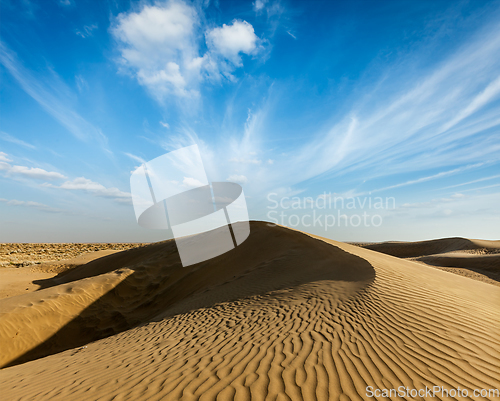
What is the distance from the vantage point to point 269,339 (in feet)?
15.0

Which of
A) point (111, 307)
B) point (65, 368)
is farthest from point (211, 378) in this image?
point (111, 307)

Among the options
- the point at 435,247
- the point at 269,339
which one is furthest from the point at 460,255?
the point at 269,339

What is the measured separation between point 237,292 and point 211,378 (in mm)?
5766

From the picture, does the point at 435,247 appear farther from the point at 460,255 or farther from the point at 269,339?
the point at 269,339

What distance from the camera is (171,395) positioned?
304 centimetres

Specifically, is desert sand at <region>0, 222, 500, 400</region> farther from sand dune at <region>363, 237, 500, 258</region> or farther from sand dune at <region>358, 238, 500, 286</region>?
sand dune at <region>363, 237, 500, 258</region>

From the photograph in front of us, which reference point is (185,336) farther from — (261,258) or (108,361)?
(261,258)

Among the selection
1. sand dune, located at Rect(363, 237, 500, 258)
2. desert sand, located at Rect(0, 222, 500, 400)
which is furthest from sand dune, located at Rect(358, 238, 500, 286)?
desert sand, located at Rect(0, 222, 500, 400)

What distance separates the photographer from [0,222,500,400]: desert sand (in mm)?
3180

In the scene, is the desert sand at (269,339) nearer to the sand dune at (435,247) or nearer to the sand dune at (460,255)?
the sand dune at (460,255)

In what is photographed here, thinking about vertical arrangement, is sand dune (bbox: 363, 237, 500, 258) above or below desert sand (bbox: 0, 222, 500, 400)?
above

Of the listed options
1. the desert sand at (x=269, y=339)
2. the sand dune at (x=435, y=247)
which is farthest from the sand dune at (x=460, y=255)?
the desert sand at (x=269, y=339)

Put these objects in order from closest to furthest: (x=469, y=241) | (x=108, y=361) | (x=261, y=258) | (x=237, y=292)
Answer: (x=108, y=361), (x=237, y=292), (x=261, y=258), (x=469, y=241)

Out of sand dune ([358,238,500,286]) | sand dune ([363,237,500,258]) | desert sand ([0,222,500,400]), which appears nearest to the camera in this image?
desert sand ([0,222,500,400])
